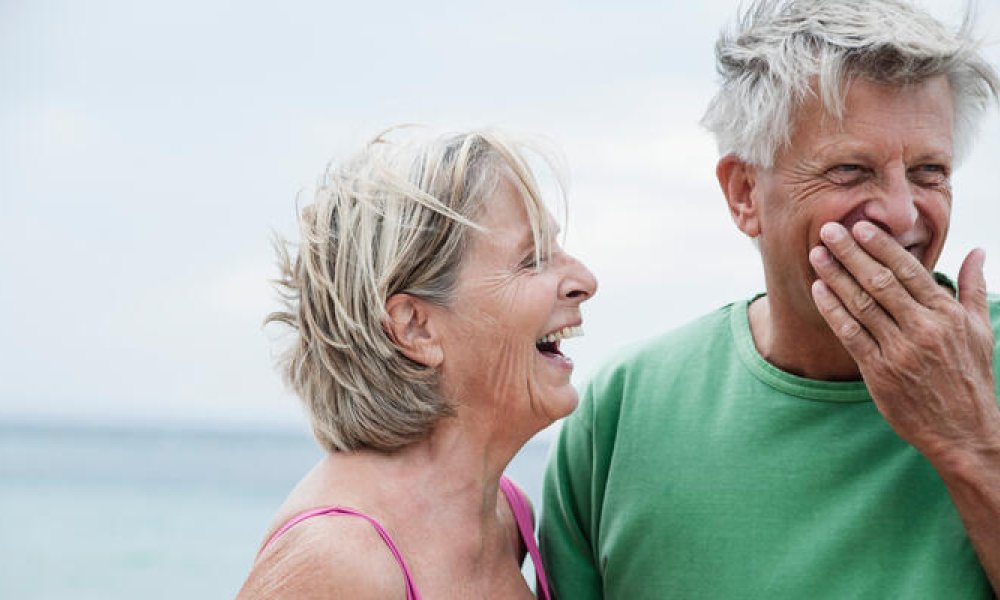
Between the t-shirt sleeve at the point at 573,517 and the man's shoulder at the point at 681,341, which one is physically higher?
the man's shoulder at the point at 681,341

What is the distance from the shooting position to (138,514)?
20.4m

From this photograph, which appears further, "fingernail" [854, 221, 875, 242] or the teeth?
the teeth

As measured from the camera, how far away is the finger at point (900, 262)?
2.61 meters

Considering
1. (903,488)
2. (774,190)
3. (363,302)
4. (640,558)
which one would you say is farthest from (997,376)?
(363,302)

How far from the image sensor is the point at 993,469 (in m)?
2.54

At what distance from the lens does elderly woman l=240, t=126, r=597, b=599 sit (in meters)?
2.75

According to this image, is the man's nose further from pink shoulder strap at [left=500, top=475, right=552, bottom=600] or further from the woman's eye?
pink shoulder strap at [left=500, top=475, right=552, bottom=600]

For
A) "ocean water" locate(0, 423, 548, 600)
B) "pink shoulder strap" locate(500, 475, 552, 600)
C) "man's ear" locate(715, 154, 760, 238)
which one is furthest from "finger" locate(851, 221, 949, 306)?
"ocean water" locate(0, 423, 548, 600)

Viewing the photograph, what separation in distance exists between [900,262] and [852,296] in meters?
0.12

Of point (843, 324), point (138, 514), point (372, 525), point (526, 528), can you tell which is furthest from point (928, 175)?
point (138, 514)

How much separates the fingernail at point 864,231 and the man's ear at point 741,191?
383mm

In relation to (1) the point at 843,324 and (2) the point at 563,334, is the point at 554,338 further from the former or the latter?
(1) the point at 843,324

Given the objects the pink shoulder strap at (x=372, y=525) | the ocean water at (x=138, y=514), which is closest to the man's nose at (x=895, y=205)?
the pink shoulder strap at (x=372, y=525)

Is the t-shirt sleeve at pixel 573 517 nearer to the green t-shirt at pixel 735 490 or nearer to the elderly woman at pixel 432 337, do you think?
the green t-shirt at pixel 735 490
